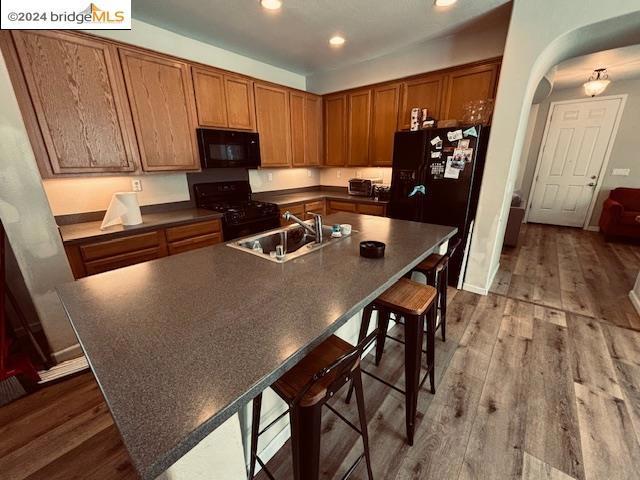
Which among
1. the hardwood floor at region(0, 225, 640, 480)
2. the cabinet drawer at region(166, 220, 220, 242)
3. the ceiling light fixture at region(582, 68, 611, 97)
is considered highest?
the ceiling light fixture at region(582, 68, 611, 97)

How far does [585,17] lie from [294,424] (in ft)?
10.7

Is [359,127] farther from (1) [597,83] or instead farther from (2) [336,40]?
(1) [597,83]

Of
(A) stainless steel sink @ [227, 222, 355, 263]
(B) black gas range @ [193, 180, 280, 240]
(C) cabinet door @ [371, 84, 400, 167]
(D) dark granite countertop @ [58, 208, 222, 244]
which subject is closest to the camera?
(A) stainless steel sink @ [227, 222, 355, 263]

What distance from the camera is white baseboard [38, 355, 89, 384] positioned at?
1752 mm

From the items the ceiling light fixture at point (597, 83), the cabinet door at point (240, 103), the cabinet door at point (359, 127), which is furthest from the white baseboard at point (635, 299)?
the cabinet door at point (240, 103)

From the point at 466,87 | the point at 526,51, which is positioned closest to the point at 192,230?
the point at 466,87

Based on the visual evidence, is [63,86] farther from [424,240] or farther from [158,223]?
[424,240]

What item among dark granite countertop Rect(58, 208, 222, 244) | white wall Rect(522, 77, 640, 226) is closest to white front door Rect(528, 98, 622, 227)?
white wall Rect(522, 77, 640, 226)

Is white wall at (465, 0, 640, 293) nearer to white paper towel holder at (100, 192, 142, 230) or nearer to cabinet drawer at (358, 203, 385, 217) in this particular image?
cabinet drawer at (358, 203, 385, 217)

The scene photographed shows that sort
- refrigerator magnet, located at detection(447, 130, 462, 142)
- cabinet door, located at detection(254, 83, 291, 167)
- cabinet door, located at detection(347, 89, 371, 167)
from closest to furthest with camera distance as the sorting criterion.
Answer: refrigerator magnet, located at detection(447, 130, 462, 142) < cabinet door, located at detection(254, 83, 291, 167) < cabinet door, located at detection(347, 89, 371, 167)

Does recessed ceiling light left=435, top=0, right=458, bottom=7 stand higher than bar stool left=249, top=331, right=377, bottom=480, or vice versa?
recessed ceiling light left=435, top=0, right=458, bottom=7

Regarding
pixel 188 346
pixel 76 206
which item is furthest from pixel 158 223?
pixel 188 346

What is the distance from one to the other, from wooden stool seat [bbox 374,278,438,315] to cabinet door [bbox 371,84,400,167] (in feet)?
8.18

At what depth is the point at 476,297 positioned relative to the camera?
2.74 meters
